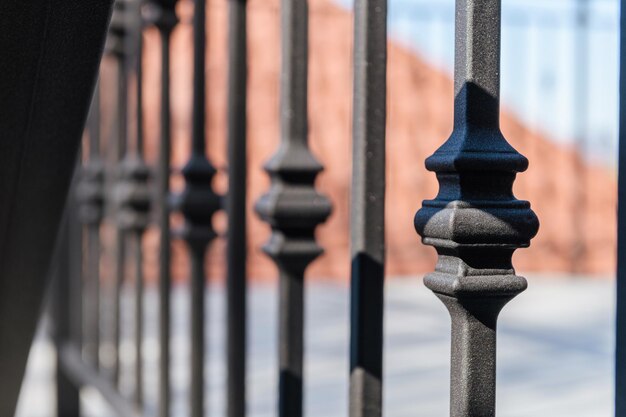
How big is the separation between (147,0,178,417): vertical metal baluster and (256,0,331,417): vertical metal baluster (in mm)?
450

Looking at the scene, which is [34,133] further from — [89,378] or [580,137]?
[580,137]

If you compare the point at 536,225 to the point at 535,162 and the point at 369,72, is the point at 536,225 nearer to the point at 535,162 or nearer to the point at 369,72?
the point at 369,72

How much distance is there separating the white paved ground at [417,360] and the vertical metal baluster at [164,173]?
114 centimetres

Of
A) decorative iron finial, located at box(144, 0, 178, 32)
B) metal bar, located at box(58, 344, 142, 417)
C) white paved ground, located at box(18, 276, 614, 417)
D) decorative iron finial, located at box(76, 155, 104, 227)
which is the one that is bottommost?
white paved ground, located at box(18, 276, 614, 417)

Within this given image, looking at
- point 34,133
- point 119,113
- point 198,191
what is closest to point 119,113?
point 119,113

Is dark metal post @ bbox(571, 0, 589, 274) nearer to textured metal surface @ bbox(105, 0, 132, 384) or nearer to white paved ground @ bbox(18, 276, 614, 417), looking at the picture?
white paved ground @ bbox(18, 276, 614, 417)

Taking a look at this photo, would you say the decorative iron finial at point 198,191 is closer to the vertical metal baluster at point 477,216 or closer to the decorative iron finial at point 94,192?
the vertical metal baluster at point 477,216

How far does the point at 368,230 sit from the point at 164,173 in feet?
2.24

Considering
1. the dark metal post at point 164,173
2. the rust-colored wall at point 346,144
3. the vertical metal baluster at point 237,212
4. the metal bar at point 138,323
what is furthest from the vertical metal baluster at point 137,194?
the rust-colored wall at point 346,144

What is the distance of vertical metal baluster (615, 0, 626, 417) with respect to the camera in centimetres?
49

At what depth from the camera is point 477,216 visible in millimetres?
509

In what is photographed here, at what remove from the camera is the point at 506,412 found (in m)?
2.28

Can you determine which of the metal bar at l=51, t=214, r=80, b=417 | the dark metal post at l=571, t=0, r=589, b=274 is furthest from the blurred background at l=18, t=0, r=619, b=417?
the metal bar at l=51, t=214, r=80, b=417

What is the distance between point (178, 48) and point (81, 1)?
6.12 metres
